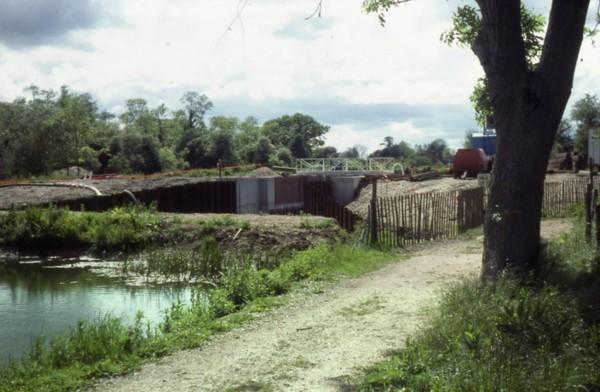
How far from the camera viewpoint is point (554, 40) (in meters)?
10.1

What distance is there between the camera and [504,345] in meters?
7.30

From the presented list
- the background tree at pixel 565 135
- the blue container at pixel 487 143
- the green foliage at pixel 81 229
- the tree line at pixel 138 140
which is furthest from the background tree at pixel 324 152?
the green foliage at pixel 81 229

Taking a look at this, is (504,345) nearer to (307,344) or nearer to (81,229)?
(307,344)

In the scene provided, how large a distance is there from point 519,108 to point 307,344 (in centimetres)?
423

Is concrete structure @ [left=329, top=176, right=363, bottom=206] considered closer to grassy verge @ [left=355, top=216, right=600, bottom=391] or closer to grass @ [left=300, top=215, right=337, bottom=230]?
grass @ [left=300, top=215, right=337, bottom=230]

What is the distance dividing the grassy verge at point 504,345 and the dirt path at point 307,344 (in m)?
0.57

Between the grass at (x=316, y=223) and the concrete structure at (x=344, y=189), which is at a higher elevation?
the concrete structure at (x=344, y=189)

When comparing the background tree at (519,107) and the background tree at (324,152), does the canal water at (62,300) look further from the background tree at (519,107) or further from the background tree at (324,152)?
the background tree at (324,152)

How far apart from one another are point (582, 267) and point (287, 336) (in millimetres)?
4473

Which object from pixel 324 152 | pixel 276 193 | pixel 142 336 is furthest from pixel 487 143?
pixel 324 152

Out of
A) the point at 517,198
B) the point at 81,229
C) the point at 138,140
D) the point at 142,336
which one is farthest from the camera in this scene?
the point at 138,140

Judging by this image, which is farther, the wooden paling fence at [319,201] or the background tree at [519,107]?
the wooden paling fence at [319,201]

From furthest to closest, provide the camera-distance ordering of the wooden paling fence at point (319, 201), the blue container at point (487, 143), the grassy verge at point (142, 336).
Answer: the blue container at point (487, 143)
the wooden paling fence at point (319, 201)
the grassy verge at point (142, 336)

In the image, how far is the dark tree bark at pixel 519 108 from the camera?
33.0ft
